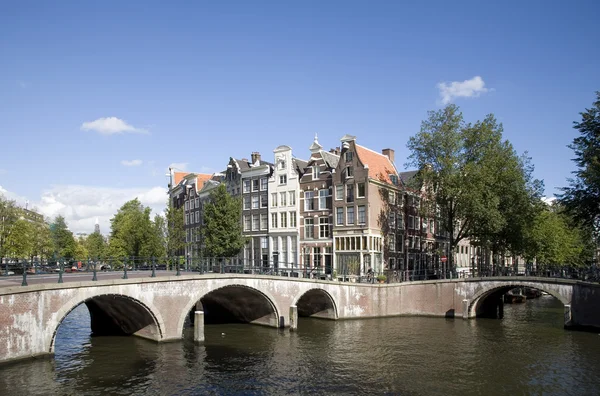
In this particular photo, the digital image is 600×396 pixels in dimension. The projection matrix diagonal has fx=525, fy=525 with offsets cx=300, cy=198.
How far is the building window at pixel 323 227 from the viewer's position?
55125 millimetres

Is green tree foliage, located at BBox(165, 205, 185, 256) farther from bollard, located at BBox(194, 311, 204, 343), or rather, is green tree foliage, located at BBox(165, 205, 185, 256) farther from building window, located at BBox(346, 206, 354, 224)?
bollard, located at BBox(194, 311, 204, 343)

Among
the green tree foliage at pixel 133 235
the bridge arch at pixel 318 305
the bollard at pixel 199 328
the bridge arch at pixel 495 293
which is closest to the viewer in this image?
the bollard at pixel 199 328

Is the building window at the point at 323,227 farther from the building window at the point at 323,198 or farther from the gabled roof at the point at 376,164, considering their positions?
the gabled roof at the point at 376,164

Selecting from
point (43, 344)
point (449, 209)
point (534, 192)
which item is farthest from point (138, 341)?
point (534, 192)

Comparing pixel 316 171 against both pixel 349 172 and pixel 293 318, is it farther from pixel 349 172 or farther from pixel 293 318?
pixel 293 318

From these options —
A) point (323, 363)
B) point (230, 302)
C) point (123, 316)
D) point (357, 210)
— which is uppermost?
point (357, 210)

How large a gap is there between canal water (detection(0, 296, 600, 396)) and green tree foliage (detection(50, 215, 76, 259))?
56174mm

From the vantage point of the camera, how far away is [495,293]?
4644cm

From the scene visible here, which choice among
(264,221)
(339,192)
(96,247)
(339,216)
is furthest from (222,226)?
(96,247)

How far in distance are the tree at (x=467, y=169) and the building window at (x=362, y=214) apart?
19.4 feet

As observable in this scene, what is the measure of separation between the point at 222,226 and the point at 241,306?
1400cm

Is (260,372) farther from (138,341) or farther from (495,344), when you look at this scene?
(495,344)

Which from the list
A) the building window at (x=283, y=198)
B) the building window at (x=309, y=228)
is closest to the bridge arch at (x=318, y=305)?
the building window at (x=309, y=228)

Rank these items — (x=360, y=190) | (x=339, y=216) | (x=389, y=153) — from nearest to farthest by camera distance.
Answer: (x=360, y=190) → (x=339, y=216) → (x=389, y=153)
